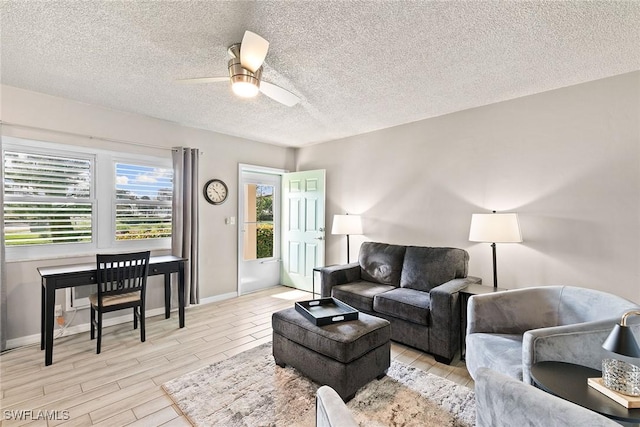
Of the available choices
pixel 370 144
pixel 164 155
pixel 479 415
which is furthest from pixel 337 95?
pixel 479 415

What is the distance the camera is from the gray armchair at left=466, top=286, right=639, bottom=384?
5.16 feet

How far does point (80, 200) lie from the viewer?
3209mm

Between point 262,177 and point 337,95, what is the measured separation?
2450mm

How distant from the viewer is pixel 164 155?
12.4 ft

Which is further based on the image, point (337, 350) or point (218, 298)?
point (218, 298)

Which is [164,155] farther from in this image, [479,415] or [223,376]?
[479,415]

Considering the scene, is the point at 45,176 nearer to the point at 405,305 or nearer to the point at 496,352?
the point at 405,305

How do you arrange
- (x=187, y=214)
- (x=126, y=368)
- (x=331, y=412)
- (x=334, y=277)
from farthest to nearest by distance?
(x=187, y=214), (x=334, y=277), (x=126, y=368), (x=331, y=412)

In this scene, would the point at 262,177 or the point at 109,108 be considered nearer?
the point at 109,108

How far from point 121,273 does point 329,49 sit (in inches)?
109

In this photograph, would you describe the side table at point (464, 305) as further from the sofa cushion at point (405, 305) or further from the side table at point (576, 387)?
the side table at point (576, 387)

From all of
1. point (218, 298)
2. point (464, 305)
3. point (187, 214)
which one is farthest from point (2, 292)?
point (464, 305)

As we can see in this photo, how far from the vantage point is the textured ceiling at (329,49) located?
1700 mm

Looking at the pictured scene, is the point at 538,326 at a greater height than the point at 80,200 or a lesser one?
lesser
